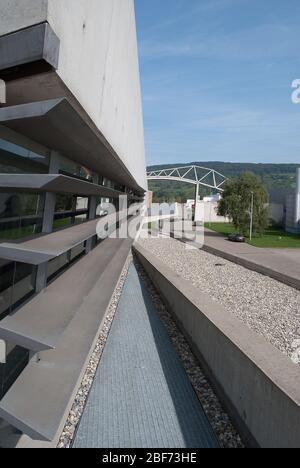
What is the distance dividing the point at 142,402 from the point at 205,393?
102 centimetres

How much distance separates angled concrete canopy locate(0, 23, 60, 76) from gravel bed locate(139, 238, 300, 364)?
584cm

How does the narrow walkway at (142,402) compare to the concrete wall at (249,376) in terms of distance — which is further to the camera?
the narrow walkway at (142,402)

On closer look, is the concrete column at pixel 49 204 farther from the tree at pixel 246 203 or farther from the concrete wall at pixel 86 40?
the tree at pixel 246 203

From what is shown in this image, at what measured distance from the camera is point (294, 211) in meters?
49.7

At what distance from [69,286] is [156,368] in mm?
3365

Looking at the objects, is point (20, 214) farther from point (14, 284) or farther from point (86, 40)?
point (86, 40)

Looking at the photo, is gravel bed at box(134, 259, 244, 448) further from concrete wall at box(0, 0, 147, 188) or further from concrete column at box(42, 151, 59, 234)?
concrete wall at box(0, 0, 147, 188)

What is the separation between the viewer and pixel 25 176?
2406mm

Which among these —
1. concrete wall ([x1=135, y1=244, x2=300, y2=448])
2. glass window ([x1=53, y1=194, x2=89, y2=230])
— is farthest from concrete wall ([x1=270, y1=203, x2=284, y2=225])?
glass window ([x1=53, y1=194, x2=89, y2=230])

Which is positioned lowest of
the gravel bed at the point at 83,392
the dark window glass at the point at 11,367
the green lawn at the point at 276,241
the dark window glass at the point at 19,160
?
the gravel bed at the point at 83,392

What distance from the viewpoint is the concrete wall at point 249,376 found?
3846mm

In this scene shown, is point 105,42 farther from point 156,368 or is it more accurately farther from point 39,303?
point 156,368

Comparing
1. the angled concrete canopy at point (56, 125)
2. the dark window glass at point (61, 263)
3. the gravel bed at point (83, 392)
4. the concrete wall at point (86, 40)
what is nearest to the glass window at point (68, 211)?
the dark window glass at point (61, 263)

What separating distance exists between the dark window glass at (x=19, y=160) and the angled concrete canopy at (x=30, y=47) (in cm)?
105
